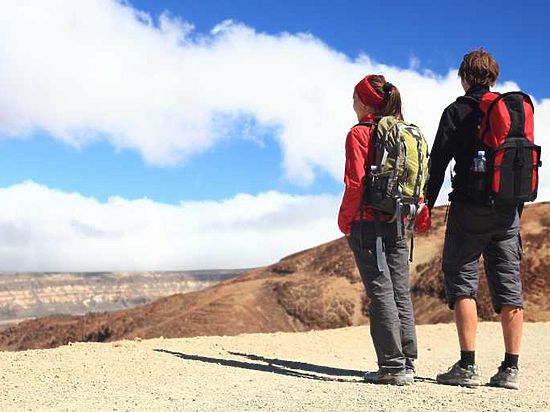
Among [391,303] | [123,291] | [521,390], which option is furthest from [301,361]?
[123,291]

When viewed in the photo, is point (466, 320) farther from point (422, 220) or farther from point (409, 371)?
point (422, 220)

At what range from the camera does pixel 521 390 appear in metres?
5.19

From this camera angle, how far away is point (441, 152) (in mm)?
5328

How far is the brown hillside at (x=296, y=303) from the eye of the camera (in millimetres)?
17750

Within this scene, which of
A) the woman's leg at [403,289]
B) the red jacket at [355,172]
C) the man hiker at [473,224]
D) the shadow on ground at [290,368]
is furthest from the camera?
the shadow on ground at [290,368]

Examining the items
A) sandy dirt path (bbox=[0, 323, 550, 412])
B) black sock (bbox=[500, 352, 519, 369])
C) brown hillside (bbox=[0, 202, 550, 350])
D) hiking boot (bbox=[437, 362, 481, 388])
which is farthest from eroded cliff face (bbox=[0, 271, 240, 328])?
black sock (bbox=[500, 352, 519, 369])

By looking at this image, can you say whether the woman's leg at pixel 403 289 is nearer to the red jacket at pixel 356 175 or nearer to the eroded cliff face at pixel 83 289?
the red jacket at pixel 356 175

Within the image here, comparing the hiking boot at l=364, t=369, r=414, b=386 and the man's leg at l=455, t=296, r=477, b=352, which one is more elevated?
the man's leg at l=455, t=296, r=477, b=352

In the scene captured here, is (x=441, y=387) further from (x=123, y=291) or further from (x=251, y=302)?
(x=123, y=291)


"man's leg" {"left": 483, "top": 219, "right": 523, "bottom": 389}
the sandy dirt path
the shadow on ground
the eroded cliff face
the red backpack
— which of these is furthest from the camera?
the eroded cliff face

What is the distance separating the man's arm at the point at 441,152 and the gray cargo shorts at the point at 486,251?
205 mm

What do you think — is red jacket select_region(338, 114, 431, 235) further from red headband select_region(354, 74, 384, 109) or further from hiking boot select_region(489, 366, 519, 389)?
hiking boot select_region(489, 366, 519, 389)

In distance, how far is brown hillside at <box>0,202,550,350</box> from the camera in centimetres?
1775

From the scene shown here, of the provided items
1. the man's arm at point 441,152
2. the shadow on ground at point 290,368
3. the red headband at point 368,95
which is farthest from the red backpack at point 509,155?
the shadow on ground at point 290,368
